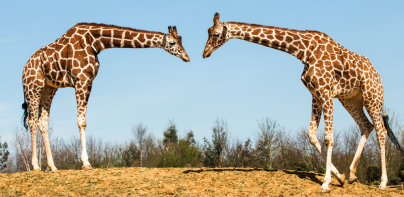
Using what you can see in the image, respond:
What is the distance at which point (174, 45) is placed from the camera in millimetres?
13008

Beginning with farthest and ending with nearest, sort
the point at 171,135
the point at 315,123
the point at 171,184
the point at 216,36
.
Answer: the point at 171,135 → the point at 216,36 → the point at 315,123 → the point at 171,184

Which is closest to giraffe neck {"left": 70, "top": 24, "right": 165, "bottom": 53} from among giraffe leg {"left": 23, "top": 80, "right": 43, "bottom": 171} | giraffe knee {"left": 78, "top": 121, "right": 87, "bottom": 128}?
giraffe leg {"left": 23, "top": 80, "right": 43, "bottom": 171}

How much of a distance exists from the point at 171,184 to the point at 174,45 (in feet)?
16.5

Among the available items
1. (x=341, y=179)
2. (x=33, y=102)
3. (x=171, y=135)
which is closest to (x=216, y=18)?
(x=341, y=179)

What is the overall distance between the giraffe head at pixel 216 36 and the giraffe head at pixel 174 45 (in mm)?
983

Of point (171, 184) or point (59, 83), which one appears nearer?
point (171, 184)

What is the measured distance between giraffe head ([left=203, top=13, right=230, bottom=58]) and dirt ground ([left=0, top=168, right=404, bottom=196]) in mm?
4111

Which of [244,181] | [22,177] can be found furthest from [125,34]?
[244,181]

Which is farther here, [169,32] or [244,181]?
[169,32]

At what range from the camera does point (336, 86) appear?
11719 millimetres

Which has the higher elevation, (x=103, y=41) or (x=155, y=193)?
(x=103, y=41)

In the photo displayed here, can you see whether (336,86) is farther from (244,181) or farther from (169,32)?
Answer: (169,32)

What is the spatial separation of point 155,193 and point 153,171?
6.55ft

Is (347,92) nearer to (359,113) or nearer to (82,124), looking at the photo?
(359,113)
